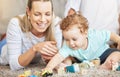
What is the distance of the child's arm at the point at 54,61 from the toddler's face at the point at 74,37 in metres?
0.06

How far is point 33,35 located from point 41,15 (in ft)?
0.38

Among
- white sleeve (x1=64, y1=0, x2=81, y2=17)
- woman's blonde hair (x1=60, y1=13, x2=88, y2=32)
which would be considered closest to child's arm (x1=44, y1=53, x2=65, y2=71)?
woman's blonde hair (x1=60, y1=13, x2=88, y2=32)

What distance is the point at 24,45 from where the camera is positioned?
1.41 meters

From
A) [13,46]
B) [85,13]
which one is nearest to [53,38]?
[13,46]

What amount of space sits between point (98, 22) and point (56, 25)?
15.9 inches

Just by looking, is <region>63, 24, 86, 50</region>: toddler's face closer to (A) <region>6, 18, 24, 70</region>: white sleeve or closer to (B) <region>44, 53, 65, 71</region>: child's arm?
(B) <region>44, 53, 65, 71</region>: child's arm

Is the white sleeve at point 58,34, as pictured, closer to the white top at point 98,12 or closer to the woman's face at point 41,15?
the woman's face at point 41,15

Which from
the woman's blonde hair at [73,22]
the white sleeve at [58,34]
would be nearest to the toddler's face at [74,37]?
the woman's blonde hair at [73,22]

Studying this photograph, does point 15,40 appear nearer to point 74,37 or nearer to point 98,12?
point 74,37

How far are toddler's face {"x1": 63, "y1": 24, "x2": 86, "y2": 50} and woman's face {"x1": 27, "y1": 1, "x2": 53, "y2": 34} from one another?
105 millimetres

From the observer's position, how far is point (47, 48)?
129cm

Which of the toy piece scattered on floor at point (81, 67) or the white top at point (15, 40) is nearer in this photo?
the toy piece scattered on floor at point (81, 67)

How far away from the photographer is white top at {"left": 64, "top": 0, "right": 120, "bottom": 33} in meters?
1.75

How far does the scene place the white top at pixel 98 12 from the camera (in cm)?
175
